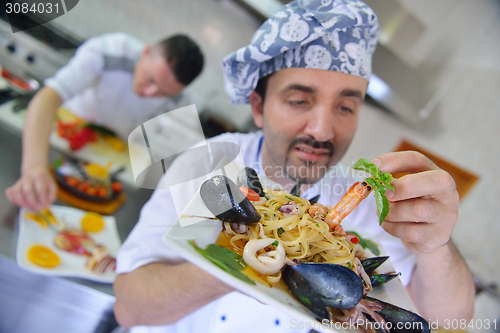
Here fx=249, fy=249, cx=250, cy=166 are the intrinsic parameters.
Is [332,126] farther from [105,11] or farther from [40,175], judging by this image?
[105,11]

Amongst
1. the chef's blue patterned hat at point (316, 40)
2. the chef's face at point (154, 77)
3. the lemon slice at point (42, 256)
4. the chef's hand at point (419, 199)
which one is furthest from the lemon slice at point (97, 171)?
the chef's hand at point (419, 199)

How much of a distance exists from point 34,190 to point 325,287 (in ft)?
3.26

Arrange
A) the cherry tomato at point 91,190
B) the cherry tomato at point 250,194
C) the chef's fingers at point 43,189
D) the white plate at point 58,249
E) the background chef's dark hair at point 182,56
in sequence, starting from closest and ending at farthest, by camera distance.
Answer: the cherry tomato at point 250,194
the white plate at point 58,249
the chef's fingers at point 43,189
the cherry tomato at point 91,190
the background chef's dark hair at point 182,56

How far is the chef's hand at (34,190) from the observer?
824mm

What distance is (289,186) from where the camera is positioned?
482mm

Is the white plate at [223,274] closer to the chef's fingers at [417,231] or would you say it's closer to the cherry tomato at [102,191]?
the chef's fingers at [417,231]

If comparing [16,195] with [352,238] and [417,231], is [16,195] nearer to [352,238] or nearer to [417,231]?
[352,238]

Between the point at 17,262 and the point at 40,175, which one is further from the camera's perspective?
the point at 40,175

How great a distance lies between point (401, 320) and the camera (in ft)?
1.12

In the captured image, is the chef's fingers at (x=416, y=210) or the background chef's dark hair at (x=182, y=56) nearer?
the chef's fingers at (x=416, y=210)

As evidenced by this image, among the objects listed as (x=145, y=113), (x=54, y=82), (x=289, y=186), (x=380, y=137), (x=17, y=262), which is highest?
(x=380, y=137)

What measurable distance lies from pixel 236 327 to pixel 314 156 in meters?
0.45

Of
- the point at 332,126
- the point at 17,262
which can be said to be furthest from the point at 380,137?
the point at 17,262

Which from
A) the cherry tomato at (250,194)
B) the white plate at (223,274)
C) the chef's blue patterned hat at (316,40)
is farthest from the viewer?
the chef's blue patterned hat at (316,40)
